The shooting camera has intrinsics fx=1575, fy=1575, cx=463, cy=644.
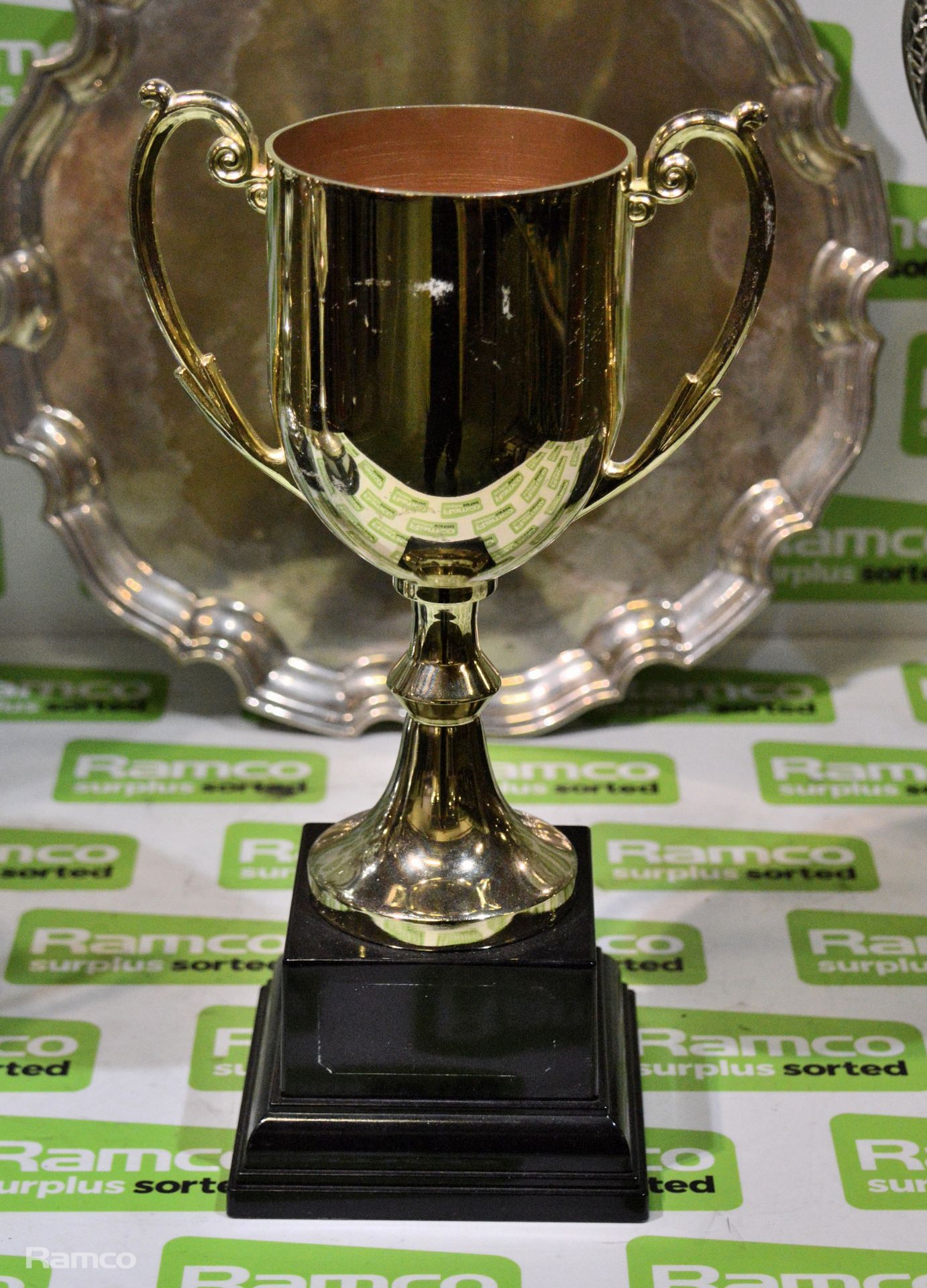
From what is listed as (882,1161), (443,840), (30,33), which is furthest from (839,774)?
(30,33)

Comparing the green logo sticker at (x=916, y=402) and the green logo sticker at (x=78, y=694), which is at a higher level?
the green logo sticker at (x=916, y=402)

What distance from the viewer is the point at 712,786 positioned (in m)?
1.25

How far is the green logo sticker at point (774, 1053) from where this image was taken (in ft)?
3.10

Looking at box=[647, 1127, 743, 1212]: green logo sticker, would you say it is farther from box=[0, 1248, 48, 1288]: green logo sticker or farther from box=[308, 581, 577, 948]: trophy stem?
box=[0, 1248, 48, 1288]: green logo sticker

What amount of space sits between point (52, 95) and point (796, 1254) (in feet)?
3.10

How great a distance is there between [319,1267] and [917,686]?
791 mm

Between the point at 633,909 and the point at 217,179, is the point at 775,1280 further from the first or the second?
the point at 217,179

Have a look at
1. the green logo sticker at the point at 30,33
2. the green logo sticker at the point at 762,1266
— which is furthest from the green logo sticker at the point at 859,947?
the green logo sticker at the point at 30,33

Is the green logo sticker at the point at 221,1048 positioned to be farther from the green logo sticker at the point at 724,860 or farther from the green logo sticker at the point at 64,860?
the green logo sticker at the point at 724,860

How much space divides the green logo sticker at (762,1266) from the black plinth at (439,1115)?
30 mm

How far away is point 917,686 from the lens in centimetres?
138

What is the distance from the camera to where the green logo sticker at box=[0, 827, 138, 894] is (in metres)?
1.13

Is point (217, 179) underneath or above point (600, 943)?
above

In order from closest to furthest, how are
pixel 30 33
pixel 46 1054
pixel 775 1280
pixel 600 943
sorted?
pixel 775 1280 → pixel 46 1054 → pixel 600 943 → pixel 30 33
